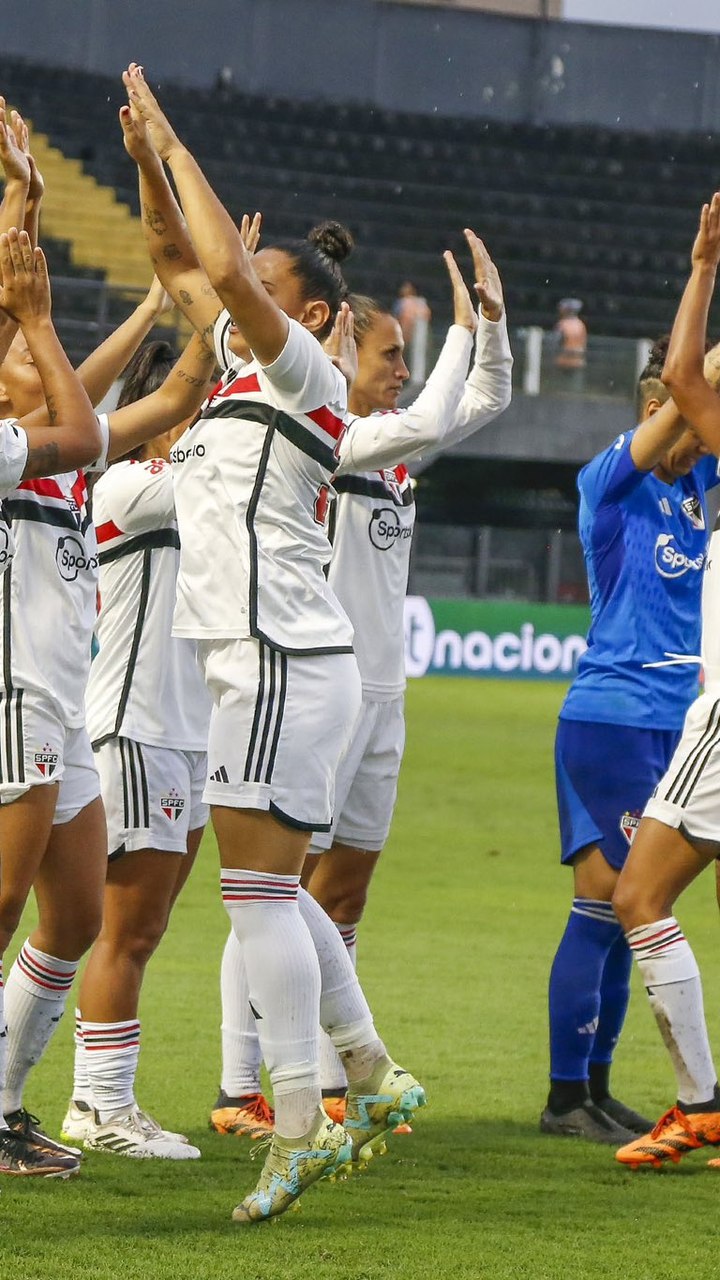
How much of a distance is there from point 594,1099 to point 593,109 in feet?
90.0

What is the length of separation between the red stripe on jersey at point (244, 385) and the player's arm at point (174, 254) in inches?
9.1

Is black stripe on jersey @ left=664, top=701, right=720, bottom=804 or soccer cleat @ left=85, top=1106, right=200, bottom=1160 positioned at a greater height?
black stripe on jersey @ left=664, top=701, right=720, bottom=804

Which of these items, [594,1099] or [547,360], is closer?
[594,1099]

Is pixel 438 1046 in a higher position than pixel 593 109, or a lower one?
lower

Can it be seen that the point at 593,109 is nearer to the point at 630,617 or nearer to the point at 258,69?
the point at 258,69

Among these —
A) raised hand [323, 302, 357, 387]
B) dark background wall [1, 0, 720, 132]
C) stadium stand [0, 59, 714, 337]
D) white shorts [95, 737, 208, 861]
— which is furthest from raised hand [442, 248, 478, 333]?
dark background wall [1, 0, 720, 132]

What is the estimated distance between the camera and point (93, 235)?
942 inches

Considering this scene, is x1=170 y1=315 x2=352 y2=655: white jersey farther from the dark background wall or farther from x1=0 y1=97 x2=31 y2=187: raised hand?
the dark background wall

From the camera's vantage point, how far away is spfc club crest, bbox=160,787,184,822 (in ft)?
13.6

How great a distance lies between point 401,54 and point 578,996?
26996 mm

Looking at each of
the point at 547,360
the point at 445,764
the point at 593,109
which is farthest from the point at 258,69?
the point at 445,764

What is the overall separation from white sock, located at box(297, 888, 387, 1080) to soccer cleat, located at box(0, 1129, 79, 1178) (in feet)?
2.18

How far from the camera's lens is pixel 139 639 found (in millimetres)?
4211

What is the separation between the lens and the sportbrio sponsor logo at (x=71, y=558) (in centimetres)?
370
